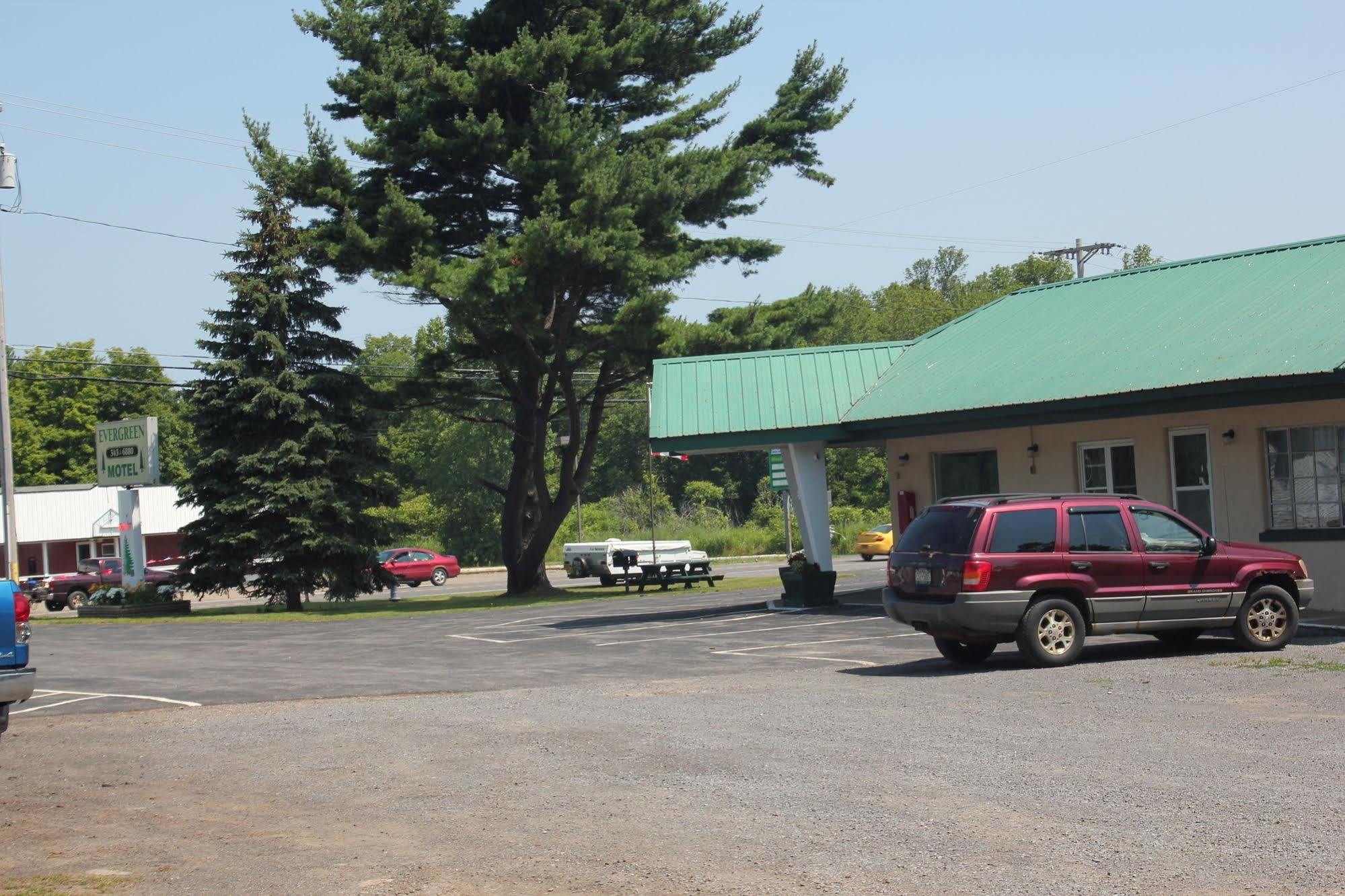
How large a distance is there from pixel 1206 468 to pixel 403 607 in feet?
80.4

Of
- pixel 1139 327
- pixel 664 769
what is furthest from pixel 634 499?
pixel 664 769

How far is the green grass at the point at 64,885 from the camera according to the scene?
6.88 m

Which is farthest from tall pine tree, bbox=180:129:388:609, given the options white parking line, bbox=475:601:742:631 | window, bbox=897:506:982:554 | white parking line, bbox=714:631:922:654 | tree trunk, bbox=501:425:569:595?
window, bbox=897:506:982:554

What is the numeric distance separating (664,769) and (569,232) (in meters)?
26.0

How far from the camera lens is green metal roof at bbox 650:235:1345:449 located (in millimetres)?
19484

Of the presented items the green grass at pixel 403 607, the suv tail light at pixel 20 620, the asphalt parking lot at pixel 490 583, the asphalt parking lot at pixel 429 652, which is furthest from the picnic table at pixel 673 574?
the suv tail light at pixel 20 620

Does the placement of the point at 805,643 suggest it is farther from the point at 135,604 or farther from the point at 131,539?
the point at 131,539

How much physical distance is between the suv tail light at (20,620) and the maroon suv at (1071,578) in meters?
9.00

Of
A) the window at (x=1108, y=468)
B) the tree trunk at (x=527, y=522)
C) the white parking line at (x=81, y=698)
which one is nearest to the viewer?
the white parking line at (x=81, y=698)

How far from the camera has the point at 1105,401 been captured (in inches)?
804

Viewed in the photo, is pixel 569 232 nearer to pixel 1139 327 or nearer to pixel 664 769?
pixel 1139 327

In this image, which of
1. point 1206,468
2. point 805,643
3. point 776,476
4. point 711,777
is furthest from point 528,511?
point 711,777

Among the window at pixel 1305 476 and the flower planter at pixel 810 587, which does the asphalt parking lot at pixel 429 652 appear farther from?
the window at pixel 1305 476

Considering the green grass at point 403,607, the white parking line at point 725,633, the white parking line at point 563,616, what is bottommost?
the green grass at point 403,607
